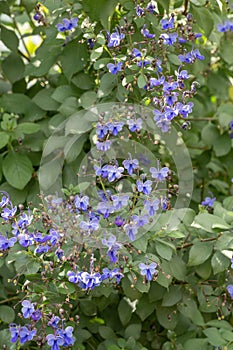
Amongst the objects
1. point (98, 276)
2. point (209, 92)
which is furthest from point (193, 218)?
point (209, 92)

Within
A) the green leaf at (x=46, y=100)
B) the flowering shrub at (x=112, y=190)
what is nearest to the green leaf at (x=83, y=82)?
the flowering shrub at (x=112, y=190)

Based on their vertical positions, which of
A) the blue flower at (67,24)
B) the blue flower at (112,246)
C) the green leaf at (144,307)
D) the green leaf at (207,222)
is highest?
the blue flower at (67,24)

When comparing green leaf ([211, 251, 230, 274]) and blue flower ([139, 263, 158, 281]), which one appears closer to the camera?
blue flower ([139, 263, 158, 281])

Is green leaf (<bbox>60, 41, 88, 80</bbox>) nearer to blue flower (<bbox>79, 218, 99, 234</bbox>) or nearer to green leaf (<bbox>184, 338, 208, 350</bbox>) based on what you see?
blue flower (<bbox>79, 218, 99, 234</bbox>)

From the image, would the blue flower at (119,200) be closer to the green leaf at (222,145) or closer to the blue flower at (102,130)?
the blue flower at (102,130)

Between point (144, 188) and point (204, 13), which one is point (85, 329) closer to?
point (144, 188)

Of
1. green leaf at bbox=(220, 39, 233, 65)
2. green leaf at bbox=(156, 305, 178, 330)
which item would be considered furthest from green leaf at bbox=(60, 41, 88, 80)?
green leaf at bbox=(156, 305, 178, 330)

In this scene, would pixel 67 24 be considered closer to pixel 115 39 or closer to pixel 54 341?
pixel 115 39

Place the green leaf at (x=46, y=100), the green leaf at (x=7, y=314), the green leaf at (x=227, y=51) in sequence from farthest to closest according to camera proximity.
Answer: the green leaf at (x=227, y=51), the green leaf at (x=46, y=100), the green leaf at (x=7, y=314)

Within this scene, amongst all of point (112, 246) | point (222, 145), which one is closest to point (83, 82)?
point (222, 145)
